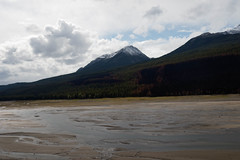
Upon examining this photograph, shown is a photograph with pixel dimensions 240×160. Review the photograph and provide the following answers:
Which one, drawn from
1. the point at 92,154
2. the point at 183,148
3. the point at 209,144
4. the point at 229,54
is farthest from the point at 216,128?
the point at 229,54

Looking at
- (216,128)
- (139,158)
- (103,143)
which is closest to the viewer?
(139,158)

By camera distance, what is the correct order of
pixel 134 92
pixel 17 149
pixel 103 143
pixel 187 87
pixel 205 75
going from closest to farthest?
pixel 17 149
pixel 103 143
pixel 187 87
pixel 134 92
pixel 205 75

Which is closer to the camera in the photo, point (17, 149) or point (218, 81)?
point (17, 149)

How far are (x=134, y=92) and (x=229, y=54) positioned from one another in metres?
54.6

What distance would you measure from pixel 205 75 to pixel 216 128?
9457cm

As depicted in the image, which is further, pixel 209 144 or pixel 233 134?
pixel 233 134

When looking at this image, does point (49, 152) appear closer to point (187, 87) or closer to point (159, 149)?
point (159, 149)

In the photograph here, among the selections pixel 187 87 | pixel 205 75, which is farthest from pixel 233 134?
pixel 205 75

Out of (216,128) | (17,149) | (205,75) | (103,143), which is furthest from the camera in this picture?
(205,75)

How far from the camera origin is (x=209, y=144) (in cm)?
1441

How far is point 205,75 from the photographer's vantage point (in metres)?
108

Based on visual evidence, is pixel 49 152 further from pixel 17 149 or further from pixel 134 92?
pixel 134 92

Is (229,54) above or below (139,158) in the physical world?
above

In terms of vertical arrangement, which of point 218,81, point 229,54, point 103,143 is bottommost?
point 103,143
